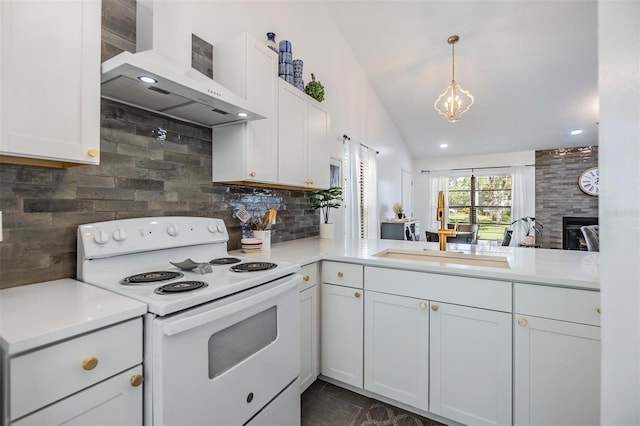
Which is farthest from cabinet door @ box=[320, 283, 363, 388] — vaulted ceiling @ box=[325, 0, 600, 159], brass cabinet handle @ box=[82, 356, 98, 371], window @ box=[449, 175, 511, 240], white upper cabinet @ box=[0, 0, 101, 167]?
window @ box=[449, 175, 511, 240]

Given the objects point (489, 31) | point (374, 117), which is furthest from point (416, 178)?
point (489, 31)

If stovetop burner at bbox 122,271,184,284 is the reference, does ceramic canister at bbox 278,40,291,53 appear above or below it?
above

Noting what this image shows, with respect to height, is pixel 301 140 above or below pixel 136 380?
above

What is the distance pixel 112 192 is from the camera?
1367 millimetres

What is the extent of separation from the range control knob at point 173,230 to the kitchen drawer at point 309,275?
0.71 meters

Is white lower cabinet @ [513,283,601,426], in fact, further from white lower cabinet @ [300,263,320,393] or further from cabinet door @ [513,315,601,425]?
white lower cabinet @ [300,263,320,393]

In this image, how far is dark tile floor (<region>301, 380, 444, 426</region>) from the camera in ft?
5.39

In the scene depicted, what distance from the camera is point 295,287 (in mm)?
1457

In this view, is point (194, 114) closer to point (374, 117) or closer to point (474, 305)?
point (474, 305)

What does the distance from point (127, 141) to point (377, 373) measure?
6.16 ft

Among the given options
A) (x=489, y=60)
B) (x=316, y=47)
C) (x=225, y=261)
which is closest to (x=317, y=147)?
(x=225, y=261)

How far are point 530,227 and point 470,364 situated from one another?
19.4 feet

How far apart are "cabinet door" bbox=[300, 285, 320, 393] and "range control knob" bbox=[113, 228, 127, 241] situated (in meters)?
0.95

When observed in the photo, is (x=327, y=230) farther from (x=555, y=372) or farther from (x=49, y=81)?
(x=49, y=81)
